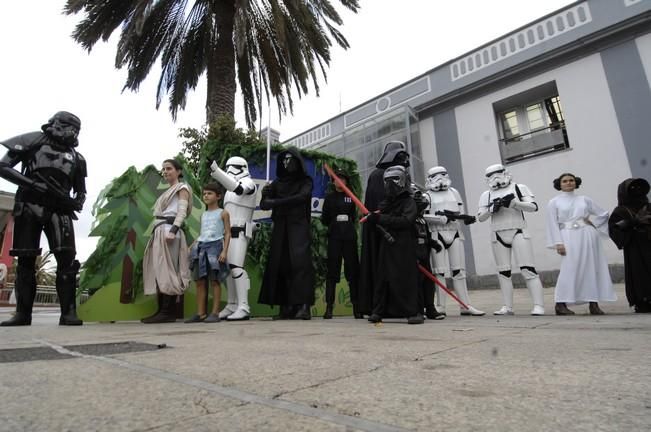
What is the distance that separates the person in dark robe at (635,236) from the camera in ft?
13.9

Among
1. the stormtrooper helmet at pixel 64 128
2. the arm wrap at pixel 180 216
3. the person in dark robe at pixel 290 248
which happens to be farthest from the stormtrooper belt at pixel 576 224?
the stormtrooper helmet at pixel 64 128

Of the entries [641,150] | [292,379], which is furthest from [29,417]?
[641,150]

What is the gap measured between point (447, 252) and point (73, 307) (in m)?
4.17

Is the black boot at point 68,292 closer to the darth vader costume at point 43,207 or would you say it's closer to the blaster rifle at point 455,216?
the darth vader costume at point 43,207

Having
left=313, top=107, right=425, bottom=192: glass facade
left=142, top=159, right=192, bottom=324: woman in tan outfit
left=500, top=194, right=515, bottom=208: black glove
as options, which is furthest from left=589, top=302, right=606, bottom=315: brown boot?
left=313, top=107, right=425, bottom=192: glass facade

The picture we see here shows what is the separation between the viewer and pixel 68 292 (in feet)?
12.5

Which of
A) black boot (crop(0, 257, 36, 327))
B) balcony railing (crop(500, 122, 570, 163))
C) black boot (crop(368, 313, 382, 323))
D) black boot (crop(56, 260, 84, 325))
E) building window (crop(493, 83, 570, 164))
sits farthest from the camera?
building window (crop(493, 83, 570, 164))

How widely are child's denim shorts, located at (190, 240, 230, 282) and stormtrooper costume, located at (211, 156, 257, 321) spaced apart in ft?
0.47

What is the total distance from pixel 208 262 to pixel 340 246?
152cm

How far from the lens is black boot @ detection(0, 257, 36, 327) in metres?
3.61

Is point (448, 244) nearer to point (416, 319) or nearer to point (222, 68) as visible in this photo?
point (416, 319)

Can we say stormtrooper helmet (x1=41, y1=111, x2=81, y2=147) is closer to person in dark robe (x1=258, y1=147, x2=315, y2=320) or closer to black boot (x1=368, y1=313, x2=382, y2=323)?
person in dark robe (x1=258, y1=147, x2=315, y2=320)

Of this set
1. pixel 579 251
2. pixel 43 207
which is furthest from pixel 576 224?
pixel 43 207

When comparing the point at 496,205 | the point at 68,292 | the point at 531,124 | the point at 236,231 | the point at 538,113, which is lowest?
the point at 68,292
